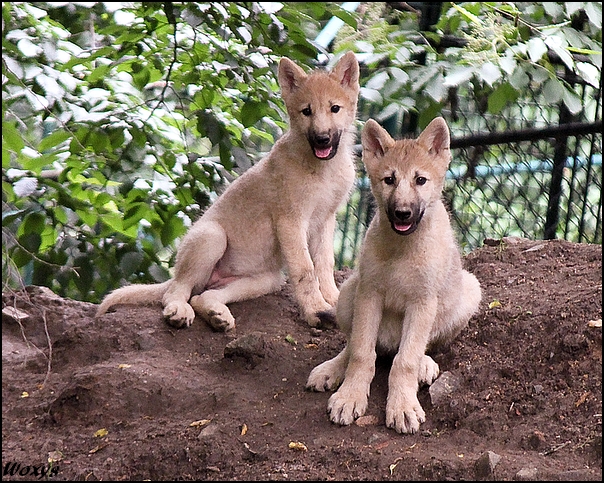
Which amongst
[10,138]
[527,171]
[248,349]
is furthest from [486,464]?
[527,171]

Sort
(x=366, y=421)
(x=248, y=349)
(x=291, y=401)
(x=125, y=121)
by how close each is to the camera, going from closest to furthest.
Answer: (x=366, y=421) → (x=291, y=401) → (x=248, y=349) → (x=125, y=121)

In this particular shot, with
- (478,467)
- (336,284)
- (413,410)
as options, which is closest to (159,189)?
(336,284)

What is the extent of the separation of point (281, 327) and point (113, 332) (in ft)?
3.73

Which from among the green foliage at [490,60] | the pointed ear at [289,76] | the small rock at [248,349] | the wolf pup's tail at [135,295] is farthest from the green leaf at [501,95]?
the wolf pup's tail at [135,295]

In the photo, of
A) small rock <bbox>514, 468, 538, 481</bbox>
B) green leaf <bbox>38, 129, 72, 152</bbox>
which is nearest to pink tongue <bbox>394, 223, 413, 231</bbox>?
small rock <bbox>514, 468, 538, 481</bbox>

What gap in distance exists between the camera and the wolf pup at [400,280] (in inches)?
165

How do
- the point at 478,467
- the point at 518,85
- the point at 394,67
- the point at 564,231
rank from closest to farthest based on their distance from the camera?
1. the point at 478,467
2. the point at 518,85
3. the point at 394,67
4. the point at 564,231

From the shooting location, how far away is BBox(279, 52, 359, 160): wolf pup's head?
5.71m

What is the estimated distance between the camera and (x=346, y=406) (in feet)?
13.5

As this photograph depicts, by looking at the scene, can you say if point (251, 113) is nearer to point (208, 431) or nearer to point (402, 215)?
point (402, 215)

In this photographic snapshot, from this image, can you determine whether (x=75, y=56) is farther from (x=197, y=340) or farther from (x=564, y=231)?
(x=564, y=231)

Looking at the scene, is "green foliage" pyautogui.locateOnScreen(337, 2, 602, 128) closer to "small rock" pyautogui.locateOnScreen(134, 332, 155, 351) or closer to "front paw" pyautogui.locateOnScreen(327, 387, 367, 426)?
"front paw" pyautogui.locateOnScreen(327, 387, 367, 426)

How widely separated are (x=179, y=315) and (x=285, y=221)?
1.07 meters

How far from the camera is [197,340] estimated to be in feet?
17.5
